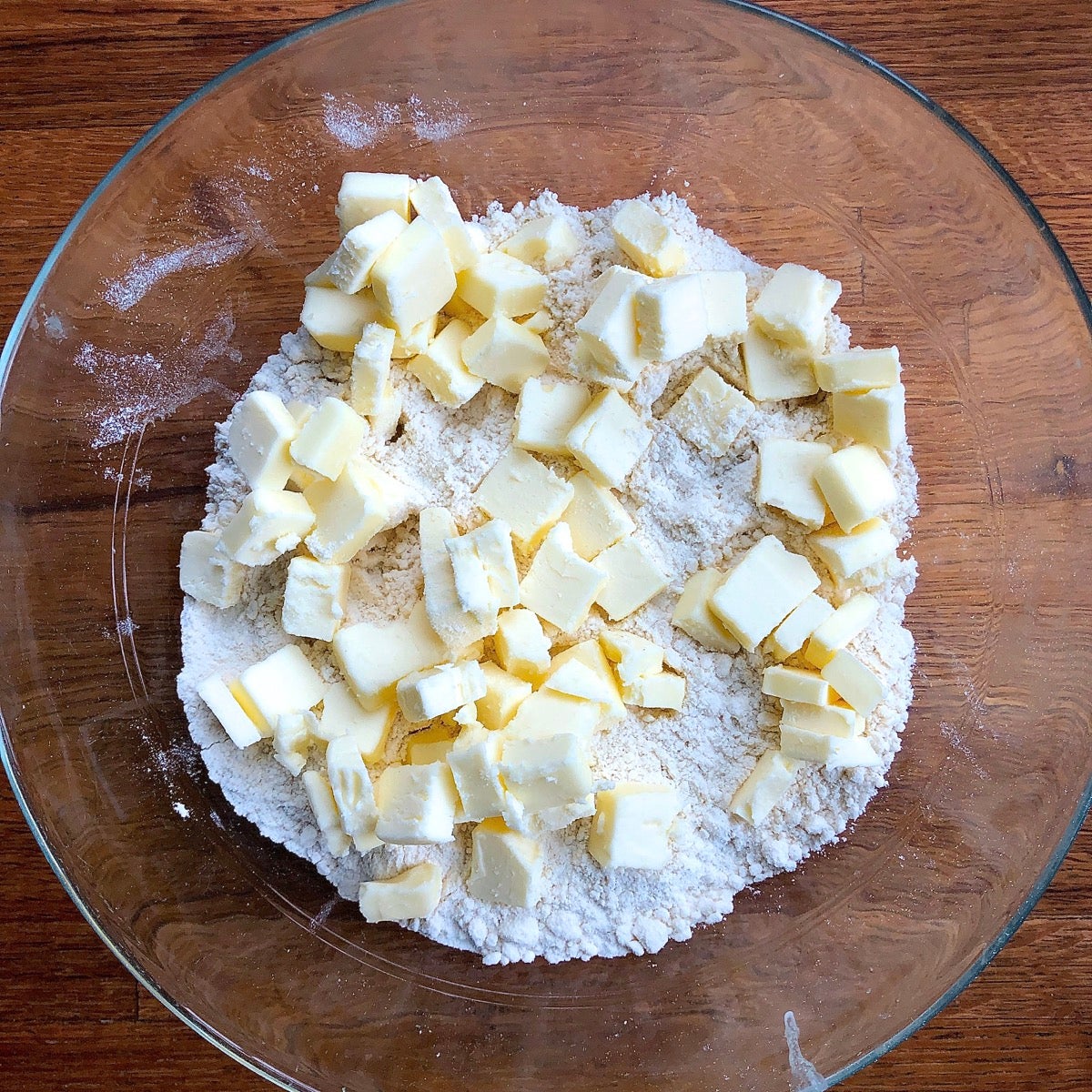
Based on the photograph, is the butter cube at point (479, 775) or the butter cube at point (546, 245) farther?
the butter cube at point (546, 245)

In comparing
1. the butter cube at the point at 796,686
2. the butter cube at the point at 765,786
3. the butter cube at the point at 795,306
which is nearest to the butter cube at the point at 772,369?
the butter cube at the point at 795,306

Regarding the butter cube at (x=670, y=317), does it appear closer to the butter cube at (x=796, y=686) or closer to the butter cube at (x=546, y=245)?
the butter cube at (x=546, y=245)

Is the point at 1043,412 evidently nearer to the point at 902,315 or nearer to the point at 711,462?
the point at 902,315

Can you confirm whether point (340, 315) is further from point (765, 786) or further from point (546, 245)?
point (765, 786)

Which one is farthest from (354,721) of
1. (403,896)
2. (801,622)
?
(801,622)

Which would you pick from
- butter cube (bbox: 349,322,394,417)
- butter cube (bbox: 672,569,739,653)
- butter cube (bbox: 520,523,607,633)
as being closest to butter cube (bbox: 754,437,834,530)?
butter cube (bbox: 672,569,739,653)

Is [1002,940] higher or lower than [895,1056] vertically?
higher

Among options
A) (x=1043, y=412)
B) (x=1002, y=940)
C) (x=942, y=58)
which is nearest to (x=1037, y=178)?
(x=942, y=58)
